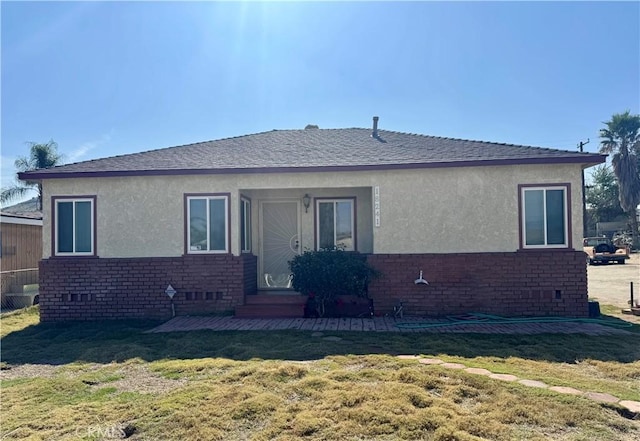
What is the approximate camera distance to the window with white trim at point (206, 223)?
33.4 ft

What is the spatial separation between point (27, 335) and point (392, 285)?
799 cm

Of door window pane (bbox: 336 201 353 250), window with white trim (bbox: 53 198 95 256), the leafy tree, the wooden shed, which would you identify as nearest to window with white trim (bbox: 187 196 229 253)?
window with white trim (bbox: 53 198 95 256)

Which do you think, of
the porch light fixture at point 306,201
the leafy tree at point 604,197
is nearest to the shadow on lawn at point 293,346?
the porch light fixture at point 306,201

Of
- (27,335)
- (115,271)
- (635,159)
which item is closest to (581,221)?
(115,271)

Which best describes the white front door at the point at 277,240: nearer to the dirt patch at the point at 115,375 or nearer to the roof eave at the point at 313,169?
the roof eave at the point at 313,169

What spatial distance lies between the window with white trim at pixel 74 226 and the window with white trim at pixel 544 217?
10386 mm

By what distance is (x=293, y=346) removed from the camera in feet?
22.7

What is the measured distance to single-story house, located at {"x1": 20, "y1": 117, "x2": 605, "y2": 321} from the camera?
30.9 feet

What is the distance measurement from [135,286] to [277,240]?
3.78 meters

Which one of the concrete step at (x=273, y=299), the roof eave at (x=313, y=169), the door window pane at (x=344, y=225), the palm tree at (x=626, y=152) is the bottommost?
the concrete step at (x=273, y=299)

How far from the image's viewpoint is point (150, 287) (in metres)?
10.1

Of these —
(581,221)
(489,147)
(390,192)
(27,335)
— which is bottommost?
(27,335)

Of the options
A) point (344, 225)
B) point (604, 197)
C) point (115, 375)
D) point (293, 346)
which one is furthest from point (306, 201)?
point (604, 197)

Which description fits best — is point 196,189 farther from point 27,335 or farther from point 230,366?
point 230,366
